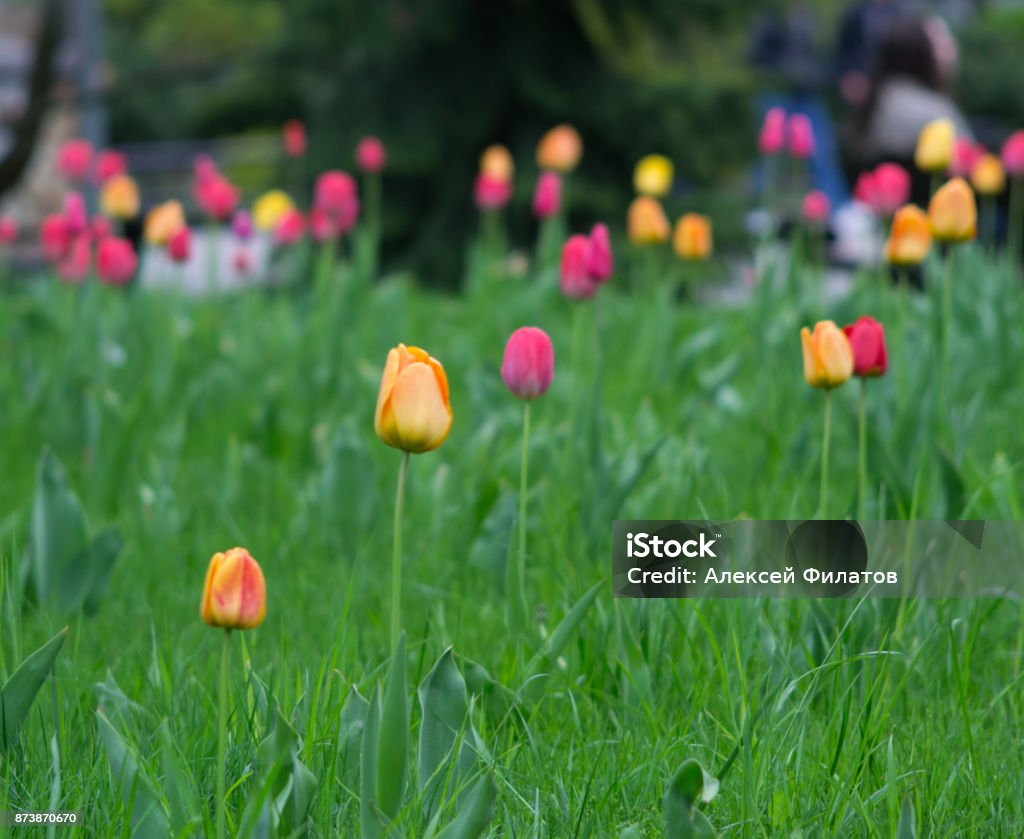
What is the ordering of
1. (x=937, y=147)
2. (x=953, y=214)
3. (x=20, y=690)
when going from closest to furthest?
(x=20, y=690), (x=953, y=214), (x=937, y=147)

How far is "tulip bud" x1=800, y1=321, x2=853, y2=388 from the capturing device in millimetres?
1653

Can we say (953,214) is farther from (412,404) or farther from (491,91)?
(491,91)

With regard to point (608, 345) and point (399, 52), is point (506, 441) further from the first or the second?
point (399, 52)

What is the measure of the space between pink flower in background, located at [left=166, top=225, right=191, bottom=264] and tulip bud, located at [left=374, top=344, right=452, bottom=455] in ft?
7.23

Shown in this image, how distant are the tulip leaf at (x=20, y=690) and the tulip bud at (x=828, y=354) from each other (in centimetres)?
92

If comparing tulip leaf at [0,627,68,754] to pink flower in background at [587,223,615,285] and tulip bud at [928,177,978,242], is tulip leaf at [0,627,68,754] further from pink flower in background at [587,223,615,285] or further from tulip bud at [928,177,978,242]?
tulip bud at [928,177,978,242]

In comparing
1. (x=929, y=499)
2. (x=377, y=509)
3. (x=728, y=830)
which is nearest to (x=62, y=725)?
(x=728, y=830)

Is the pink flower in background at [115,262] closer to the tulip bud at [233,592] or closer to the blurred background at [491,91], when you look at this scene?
the tulip bud at [233,592]

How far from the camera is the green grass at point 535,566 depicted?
1.37 m

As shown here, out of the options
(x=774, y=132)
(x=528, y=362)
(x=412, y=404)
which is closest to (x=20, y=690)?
(x=412, y=404)

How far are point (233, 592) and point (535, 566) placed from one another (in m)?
1.06

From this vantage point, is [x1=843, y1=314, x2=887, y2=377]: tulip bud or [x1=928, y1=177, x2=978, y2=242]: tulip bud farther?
[x1=928, y1=177, x2=978, y2=242]: tulip bud

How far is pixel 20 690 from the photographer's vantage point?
1347 millimetres

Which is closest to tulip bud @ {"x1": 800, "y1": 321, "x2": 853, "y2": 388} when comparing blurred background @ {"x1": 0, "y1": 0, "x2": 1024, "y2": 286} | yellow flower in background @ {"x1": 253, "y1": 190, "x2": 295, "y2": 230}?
yellow flower in background @ {"x1": 253, "y1": 190, "x2": 295, "y2": 230}
